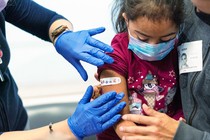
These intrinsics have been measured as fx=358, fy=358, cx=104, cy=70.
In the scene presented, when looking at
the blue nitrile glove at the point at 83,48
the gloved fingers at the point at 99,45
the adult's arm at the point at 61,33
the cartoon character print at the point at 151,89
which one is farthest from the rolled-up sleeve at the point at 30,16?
the cartoon character print at the point at 151,89

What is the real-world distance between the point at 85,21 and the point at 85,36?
114 cm

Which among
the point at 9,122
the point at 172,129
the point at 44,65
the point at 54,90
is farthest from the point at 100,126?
the point at 44,65

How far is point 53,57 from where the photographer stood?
2627 mm

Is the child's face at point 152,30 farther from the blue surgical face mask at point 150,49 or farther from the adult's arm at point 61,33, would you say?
the adult's arm at point 61,33

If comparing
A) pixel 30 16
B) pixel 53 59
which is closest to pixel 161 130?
pixel 30 16

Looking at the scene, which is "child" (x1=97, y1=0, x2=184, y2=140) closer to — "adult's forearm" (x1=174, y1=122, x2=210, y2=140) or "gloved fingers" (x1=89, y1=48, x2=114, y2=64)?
"gloved fingers" (x1=89, y1=48, x2=114, y2=64)

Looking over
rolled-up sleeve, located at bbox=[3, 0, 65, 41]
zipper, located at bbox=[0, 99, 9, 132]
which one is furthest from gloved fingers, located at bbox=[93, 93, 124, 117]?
rolled-up sleeve, located at bbox=[3, 0, 65, 41]

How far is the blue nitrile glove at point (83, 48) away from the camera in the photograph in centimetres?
134

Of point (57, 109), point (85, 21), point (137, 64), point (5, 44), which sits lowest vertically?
point (57, 109)

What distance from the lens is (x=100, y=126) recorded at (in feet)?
4.32

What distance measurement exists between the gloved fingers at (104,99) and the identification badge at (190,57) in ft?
0.90

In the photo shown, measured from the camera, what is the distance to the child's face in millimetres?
1253

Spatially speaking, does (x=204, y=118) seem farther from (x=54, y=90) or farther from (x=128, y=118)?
(x=54, y=90)

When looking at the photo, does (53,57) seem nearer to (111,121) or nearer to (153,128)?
→ (111,121)
